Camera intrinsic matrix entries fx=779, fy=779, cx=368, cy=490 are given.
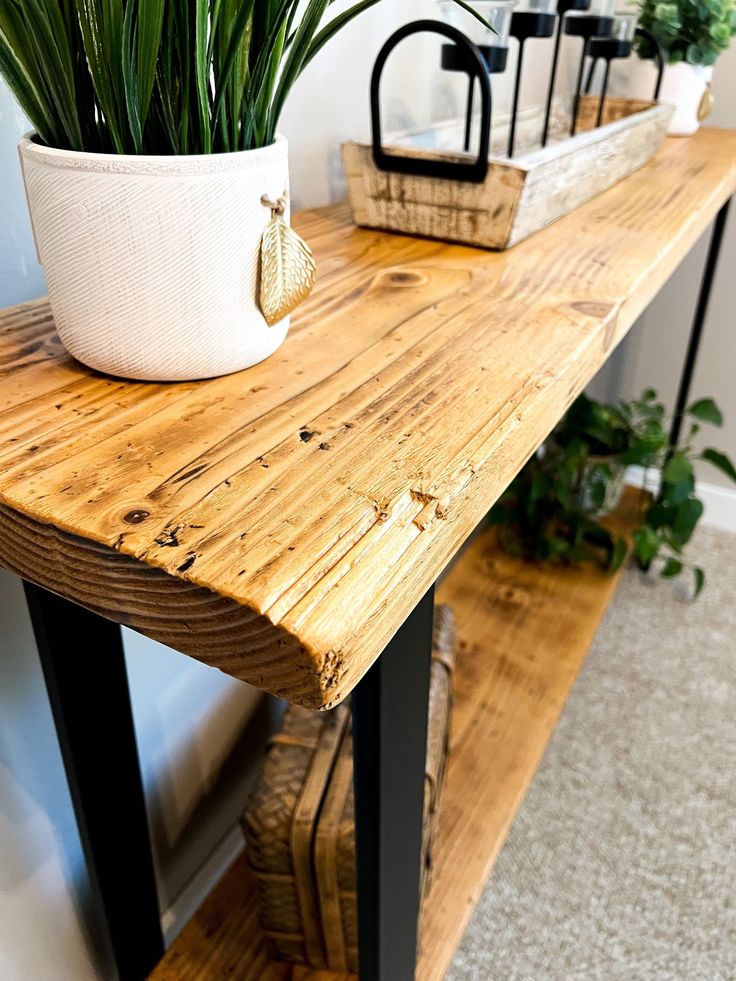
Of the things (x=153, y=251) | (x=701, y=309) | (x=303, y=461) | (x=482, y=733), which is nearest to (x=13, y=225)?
(x=153, y=251)

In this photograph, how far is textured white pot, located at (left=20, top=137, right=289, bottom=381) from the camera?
0.38 m

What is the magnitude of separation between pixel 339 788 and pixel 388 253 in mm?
546

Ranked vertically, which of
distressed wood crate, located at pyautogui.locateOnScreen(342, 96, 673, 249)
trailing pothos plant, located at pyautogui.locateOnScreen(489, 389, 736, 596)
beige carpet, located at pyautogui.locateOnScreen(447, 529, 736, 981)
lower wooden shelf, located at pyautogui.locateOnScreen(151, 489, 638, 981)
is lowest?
beige carpet, located at pyautogui.locateOnScreen(447, 529, 736, 981)

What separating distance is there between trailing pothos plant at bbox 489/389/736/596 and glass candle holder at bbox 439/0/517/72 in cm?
82

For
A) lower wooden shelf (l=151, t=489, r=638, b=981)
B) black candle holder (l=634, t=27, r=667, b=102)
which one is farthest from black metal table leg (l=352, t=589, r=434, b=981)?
black candle holder (l=634, t=27, r=667, b=102)

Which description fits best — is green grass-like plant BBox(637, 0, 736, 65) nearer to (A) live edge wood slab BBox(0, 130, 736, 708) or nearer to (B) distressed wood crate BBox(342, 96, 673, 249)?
(B) distressed wood crate BBox(342, 96, 673, 249)

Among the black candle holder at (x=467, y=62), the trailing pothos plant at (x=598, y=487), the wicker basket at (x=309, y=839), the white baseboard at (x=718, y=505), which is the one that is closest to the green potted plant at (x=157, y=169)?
the black candle holder at (x=467, y=62)

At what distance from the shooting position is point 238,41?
377 millimetres

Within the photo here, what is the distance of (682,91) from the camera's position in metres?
1.29

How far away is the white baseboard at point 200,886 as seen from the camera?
3.12 ft

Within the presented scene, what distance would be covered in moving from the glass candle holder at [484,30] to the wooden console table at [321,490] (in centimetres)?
21

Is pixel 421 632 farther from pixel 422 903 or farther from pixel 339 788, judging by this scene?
pixel 422 903

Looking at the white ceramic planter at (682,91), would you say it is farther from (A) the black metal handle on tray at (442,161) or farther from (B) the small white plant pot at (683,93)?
(A) the black metal handle on tray at (442,161)

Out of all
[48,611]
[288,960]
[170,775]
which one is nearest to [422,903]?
[288,960]
